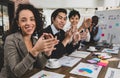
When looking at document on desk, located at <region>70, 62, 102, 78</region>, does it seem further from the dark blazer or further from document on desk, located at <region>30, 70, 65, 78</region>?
the dark blazer

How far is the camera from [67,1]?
4145 millimetres

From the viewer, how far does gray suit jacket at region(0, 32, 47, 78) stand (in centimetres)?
97

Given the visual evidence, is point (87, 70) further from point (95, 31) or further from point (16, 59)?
point (95, 31)

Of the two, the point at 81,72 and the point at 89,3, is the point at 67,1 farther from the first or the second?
the point at 81,72

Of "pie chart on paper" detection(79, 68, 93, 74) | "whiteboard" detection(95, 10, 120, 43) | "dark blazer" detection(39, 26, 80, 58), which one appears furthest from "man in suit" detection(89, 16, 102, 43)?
"pie chart on paper" detection(79, 68, 93, 74)

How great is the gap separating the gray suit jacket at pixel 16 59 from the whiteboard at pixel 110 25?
149 centimetres

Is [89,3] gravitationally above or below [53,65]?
above

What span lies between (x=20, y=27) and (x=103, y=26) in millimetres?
1608

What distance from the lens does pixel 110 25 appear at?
2344 mm

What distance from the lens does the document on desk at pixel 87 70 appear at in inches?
41.3

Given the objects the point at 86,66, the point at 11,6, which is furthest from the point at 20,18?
the point at 11,6

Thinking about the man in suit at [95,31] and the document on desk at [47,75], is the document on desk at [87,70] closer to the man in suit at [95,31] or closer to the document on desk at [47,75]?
the document on desk at [47,75]

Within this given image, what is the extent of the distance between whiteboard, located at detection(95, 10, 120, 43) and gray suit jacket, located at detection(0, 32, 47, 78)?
1.49 meters

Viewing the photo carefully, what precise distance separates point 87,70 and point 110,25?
1442mm
